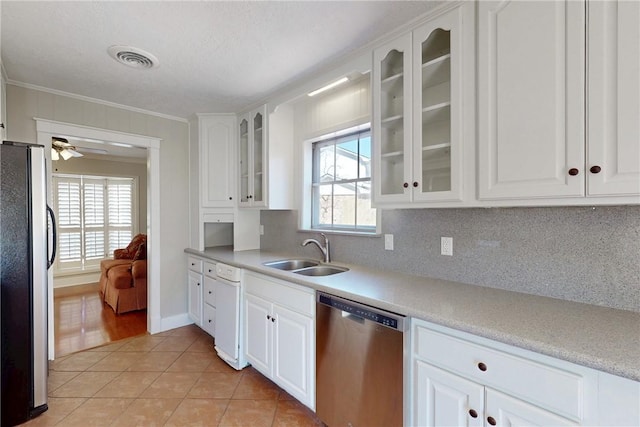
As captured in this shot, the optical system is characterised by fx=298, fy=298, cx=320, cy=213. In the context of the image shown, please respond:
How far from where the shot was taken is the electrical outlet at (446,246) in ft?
5.98

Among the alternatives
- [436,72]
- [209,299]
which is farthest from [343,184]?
[209,299]

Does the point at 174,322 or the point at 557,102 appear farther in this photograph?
the point at 174,322

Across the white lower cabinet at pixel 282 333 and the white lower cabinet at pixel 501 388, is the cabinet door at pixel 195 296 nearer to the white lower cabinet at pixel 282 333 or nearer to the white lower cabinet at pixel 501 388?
the white lower cabinet at pixel 282 333

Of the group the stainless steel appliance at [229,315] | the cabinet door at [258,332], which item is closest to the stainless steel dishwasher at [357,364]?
the cabinet door at [258,332]

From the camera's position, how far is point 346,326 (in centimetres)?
162

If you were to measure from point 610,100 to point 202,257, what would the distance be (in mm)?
3139

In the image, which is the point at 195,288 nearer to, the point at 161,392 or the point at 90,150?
the point at 161,392

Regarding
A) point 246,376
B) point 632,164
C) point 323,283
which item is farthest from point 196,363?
point 632,164

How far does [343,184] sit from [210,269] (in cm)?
154

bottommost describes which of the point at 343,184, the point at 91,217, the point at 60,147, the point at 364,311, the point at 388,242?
the point at 364,311

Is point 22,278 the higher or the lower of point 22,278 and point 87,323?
the higher

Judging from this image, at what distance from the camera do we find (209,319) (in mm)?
2945

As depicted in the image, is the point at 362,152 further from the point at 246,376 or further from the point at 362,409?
the point at 246,376

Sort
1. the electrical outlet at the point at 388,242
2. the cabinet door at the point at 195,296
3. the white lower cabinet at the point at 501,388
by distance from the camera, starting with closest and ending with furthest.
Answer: the white lower cabinet at the point at 501,388, the electrical outlet at the point at 388,242, the cabinet door at the point at 195,296
